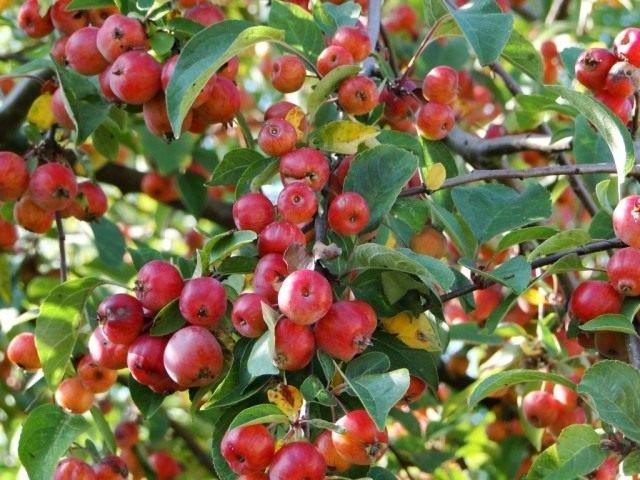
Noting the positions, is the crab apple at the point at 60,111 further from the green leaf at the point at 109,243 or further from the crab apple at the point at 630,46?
the crab apple at the point at 630,46

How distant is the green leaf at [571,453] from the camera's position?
1.46 meters

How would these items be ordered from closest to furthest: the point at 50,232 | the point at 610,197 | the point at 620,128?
the point at 620,128, the point at 610,197, the point at 50,232

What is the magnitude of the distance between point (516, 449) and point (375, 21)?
1193 mm

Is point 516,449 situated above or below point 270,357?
below

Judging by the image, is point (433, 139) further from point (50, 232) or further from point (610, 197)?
point (50, 232)

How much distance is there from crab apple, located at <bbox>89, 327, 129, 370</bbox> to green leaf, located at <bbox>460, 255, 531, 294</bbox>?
53cm

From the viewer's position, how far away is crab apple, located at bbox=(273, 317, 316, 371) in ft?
4.43

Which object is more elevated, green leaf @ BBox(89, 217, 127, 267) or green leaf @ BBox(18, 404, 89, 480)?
green leaf @ BBox(18, 404, 89, 480)

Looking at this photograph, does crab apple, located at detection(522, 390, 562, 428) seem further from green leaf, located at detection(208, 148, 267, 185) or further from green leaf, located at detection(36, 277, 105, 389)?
green leaf, located at detection(36, 277, 105, 389)

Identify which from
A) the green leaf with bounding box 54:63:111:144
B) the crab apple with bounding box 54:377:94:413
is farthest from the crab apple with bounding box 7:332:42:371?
the green leaf with bounding box 54:63:111:144

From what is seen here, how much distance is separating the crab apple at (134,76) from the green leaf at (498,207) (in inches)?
22.0

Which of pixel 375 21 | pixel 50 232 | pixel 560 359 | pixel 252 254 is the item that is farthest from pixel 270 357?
pixel 50 232

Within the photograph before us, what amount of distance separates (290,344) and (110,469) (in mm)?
573

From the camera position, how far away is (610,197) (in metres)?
1.79
